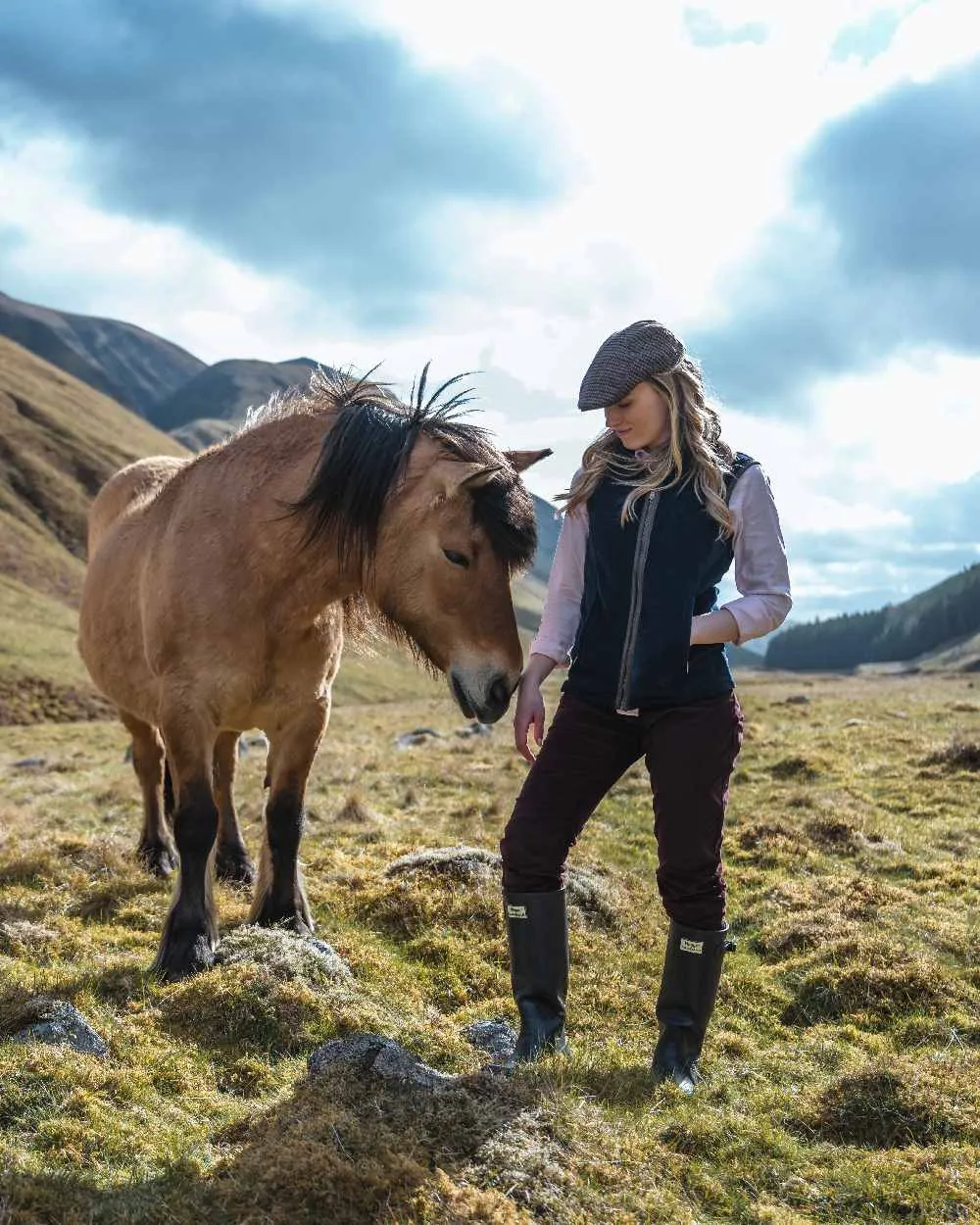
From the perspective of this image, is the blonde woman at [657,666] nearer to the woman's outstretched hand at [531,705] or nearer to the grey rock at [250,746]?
the woman's outstretched hand at [531,705]

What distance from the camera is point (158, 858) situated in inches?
336

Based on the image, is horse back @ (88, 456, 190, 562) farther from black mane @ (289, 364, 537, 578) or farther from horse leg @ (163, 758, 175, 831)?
black mane @ (289, 364, 537, 578)

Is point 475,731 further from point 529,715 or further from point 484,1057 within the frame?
point 529,715

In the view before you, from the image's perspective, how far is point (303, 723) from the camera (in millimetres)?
6516

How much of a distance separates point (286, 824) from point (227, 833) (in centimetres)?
189

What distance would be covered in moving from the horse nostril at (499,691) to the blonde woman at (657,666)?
300mm

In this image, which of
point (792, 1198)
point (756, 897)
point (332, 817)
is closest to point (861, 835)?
point (756, 897)

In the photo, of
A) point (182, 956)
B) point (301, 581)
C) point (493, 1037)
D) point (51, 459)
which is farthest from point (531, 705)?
point (51, 459)

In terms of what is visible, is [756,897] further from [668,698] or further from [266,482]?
[266,482]

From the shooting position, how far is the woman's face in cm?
439

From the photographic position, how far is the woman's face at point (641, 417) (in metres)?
4.39

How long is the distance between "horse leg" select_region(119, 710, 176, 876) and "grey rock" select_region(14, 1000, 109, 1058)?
13.2 feet

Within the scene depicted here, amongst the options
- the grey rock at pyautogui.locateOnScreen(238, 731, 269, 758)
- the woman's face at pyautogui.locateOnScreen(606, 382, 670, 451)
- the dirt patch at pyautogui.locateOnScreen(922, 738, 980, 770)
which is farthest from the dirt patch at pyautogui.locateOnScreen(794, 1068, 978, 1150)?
the grey rock at pyautogui.locateOnScreen(238, 731, 269, 758)

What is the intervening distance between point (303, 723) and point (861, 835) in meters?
5.69
